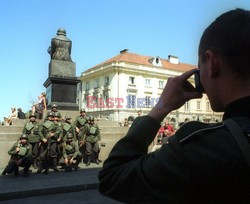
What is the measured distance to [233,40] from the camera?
3.58 ft

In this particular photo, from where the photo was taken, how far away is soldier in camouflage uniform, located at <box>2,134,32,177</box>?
1043cm

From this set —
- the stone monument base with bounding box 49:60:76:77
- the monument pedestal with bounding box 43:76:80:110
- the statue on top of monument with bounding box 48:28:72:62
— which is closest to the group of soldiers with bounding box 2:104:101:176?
the monument pedestal with bounding box 43:76:80:110

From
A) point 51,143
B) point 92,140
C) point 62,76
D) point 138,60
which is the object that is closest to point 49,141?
point 51,143

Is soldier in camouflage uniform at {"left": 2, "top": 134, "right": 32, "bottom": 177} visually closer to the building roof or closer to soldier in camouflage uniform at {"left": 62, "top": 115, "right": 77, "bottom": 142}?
soldier in camouflage uniform at {"left": 62, "top": 115, "right": 77, "bottom": 142}

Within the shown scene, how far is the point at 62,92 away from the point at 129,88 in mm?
48584

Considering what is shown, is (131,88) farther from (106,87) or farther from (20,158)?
(20,158)

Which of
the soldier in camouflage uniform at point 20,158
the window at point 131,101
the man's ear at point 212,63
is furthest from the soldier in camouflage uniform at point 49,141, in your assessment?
the window at point 131,101

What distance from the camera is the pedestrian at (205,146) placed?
934mm

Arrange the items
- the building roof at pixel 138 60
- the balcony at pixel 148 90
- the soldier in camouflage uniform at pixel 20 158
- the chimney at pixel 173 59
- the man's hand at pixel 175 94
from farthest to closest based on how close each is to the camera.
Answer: the chimney at pixel 173 59
the building roof at pixel 138 60
the balcony at pixel 148 90
the soldier in camouflage uniform at pixel 20 158
the man's hand at pixel 175 94

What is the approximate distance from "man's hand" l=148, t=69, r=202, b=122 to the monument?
1442 cm

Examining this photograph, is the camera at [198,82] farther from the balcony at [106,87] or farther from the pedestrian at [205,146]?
the balcony at [106,87]

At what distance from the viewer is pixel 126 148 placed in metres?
1.09

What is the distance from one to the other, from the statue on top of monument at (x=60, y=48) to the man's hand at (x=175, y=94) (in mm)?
15180

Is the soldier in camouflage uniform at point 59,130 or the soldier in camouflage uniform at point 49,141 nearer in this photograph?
the soldier in camouflage uniform at point 49,141
